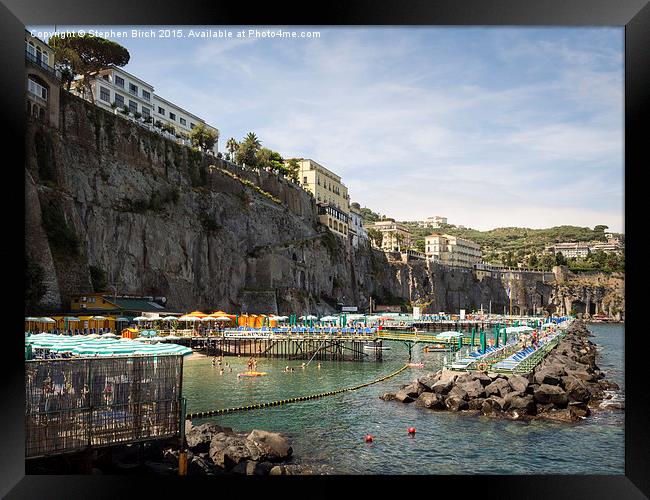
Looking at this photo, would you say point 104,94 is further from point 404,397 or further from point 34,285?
point 404,397

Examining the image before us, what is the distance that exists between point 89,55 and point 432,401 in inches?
1329

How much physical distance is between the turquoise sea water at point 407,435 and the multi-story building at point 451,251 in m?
81.4

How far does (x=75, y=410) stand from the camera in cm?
939

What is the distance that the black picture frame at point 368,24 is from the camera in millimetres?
8781

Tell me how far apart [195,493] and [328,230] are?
60.7 m

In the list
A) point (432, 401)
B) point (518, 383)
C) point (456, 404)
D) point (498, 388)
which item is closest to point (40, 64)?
point (432, 401)

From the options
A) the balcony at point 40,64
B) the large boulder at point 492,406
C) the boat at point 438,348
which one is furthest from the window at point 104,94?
the large boulder at point 492,406

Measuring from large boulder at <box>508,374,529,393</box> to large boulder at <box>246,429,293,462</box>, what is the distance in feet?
26.3

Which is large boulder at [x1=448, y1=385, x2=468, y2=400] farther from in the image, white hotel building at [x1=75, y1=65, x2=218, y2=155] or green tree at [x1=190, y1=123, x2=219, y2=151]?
green tree at [x1=190, y1=123, x2=219, y2=151]

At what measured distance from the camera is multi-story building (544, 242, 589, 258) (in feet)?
232

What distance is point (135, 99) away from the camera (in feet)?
151

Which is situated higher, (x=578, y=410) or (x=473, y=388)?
(x=473, y=388)
